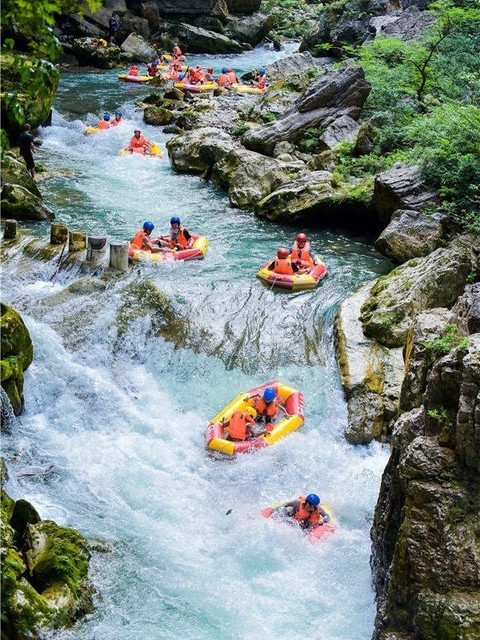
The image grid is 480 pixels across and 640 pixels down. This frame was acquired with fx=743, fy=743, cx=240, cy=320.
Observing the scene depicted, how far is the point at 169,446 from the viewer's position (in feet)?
32.6

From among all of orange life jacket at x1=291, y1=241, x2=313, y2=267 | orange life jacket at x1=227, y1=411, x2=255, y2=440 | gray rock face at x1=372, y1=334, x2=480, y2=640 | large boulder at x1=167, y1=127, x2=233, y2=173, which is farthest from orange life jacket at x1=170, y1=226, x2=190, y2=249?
gray rock face at x1=372, y1=334, x2=480, y2=640

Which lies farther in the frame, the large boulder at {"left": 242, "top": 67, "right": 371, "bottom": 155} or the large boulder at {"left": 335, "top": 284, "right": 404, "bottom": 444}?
Result: the large boulder at {"left": 242, "top": 67, "right": 371, "bottom": 155}

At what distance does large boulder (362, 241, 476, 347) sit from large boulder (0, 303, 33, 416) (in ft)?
16.8

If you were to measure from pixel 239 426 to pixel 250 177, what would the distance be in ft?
29.6

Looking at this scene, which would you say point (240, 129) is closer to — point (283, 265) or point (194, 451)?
point (283, 265)

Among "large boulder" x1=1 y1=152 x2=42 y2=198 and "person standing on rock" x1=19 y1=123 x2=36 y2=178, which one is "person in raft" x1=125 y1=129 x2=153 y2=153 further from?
"large boulder" x1=1 y1=152 x2=42 y2=198

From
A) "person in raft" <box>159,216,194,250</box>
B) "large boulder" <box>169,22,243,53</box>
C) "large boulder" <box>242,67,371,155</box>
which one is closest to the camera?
"person in raft" <box>159,216,194,250</box>

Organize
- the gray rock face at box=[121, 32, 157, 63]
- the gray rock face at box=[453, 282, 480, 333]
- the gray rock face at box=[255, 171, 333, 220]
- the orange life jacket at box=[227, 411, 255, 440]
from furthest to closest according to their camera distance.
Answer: the gray rock face at box=[121, 32, 157, 63], the gray rock face at box=[255, 171, 333, 220], the orange life jacket at box=[227, 411, 255, 440], the gray rock face at box=[453, 282, 480, 333]

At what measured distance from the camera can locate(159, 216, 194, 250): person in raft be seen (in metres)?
14.1

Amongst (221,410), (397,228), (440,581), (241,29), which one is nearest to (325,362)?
(221,410)

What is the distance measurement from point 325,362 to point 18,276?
210 inches

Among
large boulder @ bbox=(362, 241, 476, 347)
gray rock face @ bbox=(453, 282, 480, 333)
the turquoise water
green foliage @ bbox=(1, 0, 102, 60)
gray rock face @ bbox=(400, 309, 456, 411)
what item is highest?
green foliage @ bbox=(1, 0, 102, 60)

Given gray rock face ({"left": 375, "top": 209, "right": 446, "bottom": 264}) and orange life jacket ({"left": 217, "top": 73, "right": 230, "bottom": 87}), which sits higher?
gray rock face ({"left": 375, "top": 209, "right": 446, "bottom": 264})

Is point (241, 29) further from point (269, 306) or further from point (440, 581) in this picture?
point (440, 581)
